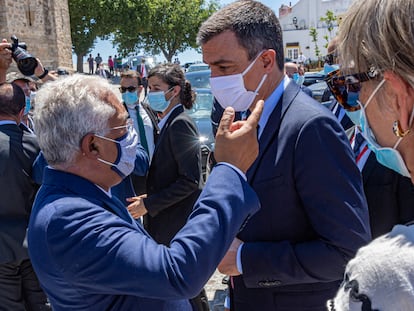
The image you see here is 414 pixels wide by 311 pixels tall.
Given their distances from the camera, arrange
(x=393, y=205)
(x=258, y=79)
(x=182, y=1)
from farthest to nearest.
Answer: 1. (x=182, y=1)
2. (x=393, y=205)
3. (x=258, y=79)

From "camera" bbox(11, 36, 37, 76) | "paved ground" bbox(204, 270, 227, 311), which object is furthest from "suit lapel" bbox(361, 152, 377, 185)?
"camera" bbox(11, 36, 37, 76)

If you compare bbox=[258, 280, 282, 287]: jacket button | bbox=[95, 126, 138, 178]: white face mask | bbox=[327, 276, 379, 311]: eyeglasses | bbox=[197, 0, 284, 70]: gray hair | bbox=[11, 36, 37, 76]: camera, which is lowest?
bbox=[258, 280, 282, 287]: jacket button

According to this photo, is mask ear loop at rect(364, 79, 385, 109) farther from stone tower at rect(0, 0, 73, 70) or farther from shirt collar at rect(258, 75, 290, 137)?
stone tower at rect(0, 0, 73, 70)

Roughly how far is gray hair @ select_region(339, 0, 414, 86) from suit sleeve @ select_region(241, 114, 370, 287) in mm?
513

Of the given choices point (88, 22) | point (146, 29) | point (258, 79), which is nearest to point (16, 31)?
point (88, 22)

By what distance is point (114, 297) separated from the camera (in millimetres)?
1374

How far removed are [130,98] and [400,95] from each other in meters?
4.51

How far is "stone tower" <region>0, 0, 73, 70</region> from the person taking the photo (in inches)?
777

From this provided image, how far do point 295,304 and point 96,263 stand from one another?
2.64ft

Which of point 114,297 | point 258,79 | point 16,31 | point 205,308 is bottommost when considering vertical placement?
point 205,308

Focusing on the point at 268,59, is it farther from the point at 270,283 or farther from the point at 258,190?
the point at 270,283

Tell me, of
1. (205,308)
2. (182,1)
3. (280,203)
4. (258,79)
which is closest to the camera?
(280,203)

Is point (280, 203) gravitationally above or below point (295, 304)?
above

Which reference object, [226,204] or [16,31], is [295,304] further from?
[16,31]
